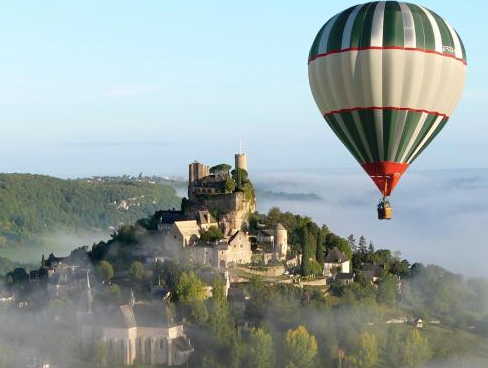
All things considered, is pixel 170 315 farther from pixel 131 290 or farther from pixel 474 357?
pixel 474 357

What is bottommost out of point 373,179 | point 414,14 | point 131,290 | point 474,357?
point 474,357

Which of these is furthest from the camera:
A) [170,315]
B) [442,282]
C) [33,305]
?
[442,282]

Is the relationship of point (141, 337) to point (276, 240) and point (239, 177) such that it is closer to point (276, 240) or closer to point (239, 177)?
point (276, 240)

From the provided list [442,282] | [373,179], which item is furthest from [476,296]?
[373,179]

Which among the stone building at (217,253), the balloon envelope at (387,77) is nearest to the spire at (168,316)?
the stone building at (217,253)

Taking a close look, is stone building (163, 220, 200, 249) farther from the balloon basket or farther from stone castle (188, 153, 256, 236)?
the balloon basket

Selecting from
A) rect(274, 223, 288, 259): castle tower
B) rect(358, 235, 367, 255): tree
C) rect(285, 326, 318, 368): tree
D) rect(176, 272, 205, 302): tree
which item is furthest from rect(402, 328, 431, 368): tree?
rect(358, 235, 367, 255): tree

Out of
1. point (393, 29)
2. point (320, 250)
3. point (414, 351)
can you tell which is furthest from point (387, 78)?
point (320, 250)
